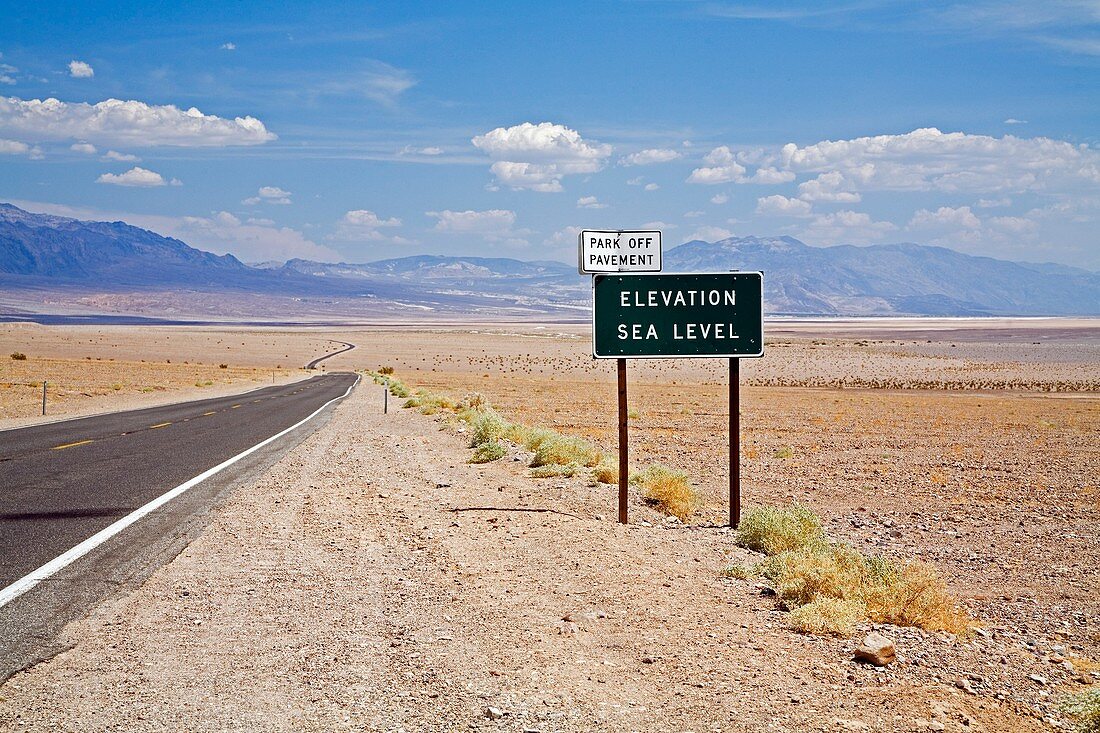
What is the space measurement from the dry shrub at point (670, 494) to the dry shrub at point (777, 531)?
1809 millimetres

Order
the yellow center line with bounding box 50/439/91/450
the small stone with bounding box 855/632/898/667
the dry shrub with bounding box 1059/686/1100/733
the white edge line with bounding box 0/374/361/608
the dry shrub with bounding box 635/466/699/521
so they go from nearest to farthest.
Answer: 1. the dry shrub with bounding box 1059/686/1100/733
2. the small stone with bounding box 855/632/898/667
3. the white edge line with bounding box 0/374/361/608
4. the dry shrub with bounding box 635/466/699/521
5. the yellow center line with bounding box 50/439/91/450

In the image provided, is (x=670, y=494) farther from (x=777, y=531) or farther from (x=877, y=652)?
(x=877, y=652)

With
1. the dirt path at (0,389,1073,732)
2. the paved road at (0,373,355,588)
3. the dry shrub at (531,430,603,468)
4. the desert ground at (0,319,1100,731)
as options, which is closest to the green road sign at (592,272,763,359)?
the desert ground at (0,319,1100,731)

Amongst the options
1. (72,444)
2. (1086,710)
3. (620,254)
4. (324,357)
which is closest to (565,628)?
(1086,710)

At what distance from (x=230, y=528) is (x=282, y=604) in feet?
10.6

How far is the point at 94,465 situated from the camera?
15.3m

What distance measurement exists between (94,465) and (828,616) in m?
12.5

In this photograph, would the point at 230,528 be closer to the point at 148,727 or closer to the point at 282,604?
the point at 282,604

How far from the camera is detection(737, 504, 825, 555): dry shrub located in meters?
9.73

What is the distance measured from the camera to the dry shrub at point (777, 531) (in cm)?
973

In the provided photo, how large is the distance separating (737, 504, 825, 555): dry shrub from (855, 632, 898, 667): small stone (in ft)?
10.9

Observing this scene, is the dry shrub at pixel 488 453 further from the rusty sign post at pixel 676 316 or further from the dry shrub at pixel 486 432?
the rusty sign post at pixel 676 316

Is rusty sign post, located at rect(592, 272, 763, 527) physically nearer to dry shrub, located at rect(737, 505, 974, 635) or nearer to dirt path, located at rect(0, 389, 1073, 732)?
dirt path, located at rect(0, 389, 1073, 732)

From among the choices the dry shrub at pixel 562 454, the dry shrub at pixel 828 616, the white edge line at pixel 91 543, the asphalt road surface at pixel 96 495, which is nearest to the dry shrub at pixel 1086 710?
the dry shrub at pixel 828 616
